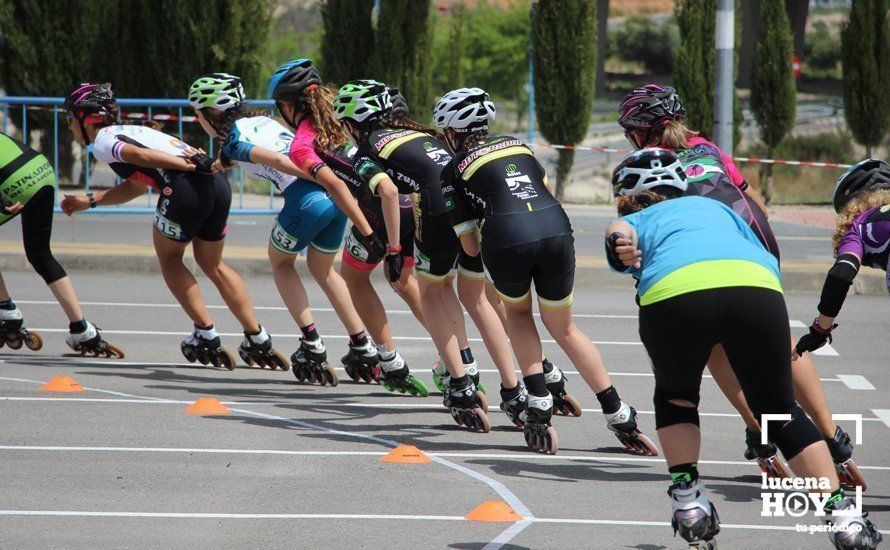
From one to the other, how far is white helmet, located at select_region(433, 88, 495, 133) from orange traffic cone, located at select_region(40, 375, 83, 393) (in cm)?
323

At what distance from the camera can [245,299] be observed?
9.42 metres

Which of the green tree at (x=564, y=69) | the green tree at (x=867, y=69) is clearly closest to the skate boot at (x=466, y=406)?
the green tree at (x=564, y=69)

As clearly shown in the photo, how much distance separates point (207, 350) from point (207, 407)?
1549mm

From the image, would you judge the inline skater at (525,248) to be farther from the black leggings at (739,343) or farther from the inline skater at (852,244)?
the black leggings at (739,343)

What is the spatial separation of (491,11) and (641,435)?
44.4 meters

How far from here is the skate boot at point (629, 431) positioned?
692 centimetres

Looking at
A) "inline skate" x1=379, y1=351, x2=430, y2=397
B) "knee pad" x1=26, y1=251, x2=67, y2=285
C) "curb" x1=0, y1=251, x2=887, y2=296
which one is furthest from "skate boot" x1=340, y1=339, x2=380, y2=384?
"curb" x1=0, y1=251, x2=887, y2=296

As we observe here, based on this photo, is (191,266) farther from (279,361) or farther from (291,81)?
(291,81)

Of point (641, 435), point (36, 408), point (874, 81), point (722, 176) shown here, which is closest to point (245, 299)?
point (36, 408)

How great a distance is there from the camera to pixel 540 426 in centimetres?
698

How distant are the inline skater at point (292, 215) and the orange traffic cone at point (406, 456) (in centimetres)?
213

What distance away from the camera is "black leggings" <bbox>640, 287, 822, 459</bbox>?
15.3ft

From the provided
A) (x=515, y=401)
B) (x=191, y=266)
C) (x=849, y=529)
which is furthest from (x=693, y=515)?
(x=191, y=266)

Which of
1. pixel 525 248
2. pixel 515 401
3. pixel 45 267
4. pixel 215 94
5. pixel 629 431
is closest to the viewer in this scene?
pixel 525 248
